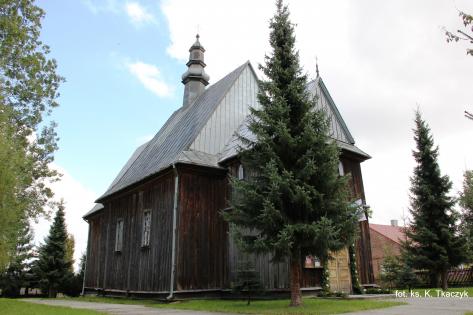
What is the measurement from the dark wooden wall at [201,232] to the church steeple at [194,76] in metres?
9.35

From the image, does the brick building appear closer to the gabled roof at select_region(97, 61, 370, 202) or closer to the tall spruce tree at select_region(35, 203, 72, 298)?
the gabled roof at select_region(97, 61, 370, 202)

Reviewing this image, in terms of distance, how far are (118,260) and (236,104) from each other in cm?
1000

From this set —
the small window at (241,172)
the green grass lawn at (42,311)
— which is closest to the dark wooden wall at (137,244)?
the small window at (241,172)

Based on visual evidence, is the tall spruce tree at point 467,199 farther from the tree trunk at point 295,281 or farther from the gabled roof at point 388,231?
the tree trunk at point 295,281

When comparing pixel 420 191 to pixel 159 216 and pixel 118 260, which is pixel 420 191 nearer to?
pixel 159 216

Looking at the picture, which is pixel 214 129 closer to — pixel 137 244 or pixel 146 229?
pixel 146 229

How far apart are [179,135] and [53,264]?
54.0 feet

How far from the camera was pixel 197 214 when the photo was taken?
1717cm

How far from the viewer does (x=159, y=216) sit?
17.9 m

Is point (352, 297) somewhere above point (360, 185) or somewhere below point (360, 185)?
below

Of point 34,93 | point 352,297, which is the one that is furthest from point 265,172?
point 34,93

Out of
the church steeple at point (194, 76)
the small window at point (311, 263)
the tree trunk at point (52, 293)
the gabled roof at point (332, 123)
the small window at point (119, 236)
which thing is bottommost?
the tree trunk at point (52, 293)

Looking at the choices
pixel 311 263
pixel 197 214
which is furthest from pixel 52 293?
pixel 311 263

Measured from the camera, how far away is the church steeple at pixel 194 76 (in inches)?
1034
